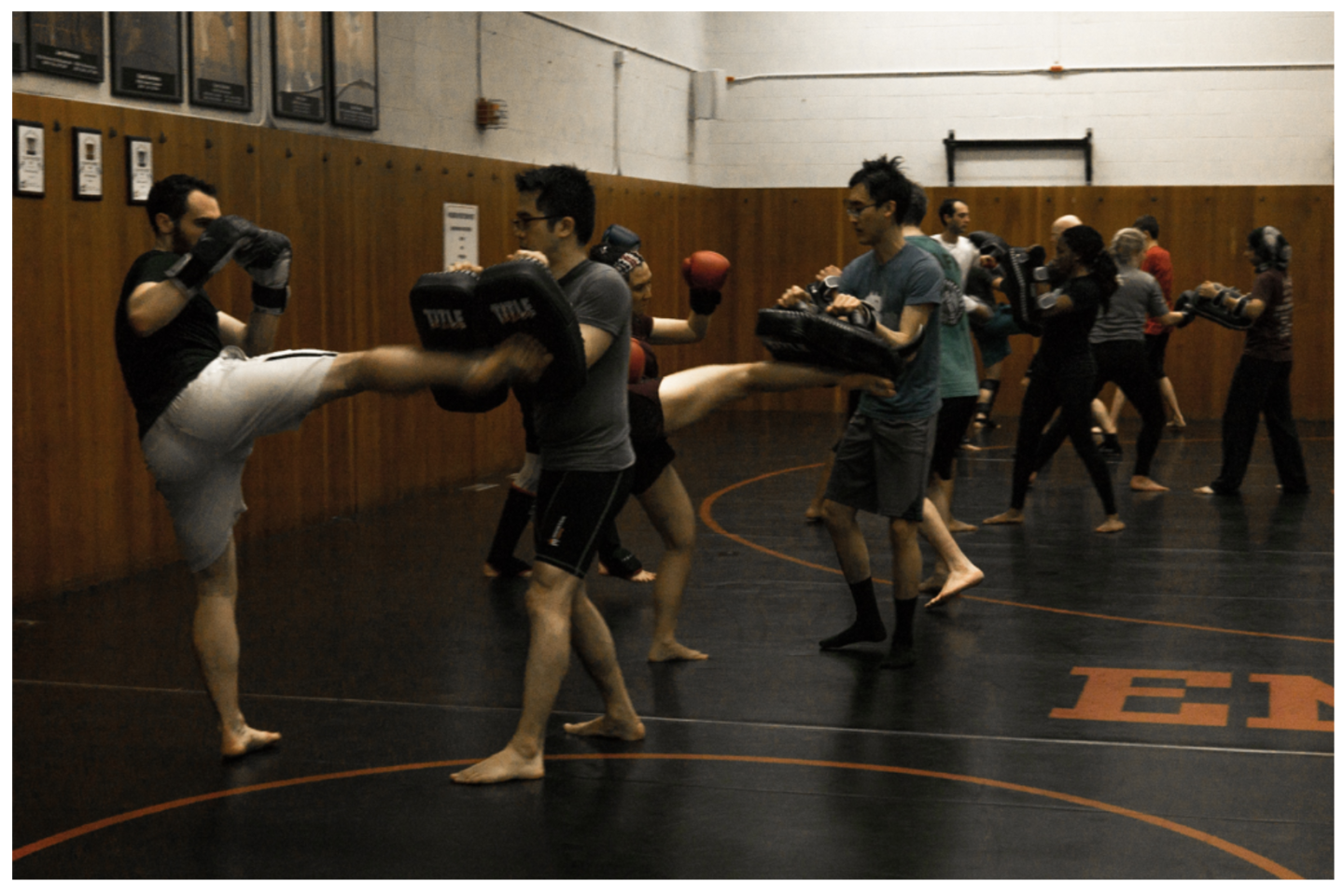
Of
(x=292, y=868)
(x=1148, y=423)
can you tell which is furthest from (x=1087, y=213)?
(x=292, y=868)

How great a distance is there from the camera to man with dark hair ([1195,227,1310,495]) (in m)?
8.88

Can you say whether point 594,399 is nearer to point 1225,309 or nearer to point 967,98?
point 1225,309

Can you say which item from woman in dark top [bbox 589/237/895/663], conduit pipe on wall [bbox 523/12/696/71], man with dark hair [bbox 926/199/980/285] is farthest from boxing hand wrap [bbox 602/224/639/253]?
conduit pipe on wall [bbox 523/12/696/71]

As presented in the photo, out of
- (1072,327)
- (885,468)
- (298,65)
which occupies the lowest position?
(885,468)

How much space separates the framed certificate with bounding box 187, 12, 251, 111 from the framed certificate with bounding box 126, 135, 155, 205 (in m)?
0.60

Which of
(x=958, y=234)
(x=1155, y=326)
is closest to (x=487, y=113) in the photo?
(x=958, y=234)

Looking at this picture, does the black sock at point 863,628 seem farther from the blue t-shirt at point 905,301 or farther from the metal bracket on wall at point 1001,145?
the metal bracket on wall at point 1001,145

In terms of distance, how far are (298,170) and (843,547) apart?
438 cm

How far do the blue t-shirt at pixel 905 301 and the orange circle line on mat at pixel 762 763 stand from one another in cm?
140

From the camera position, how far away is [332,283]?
861 centimetres

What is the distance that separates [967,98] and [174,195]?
38.5 feet

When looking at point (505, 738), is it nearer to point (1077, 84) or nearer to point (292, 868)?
point (292, 868)

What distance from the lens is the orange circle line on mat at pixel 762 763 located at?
3.51 m

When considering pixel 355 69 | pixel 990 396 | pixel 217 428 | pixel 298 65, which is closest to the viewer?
pixel 217 428
